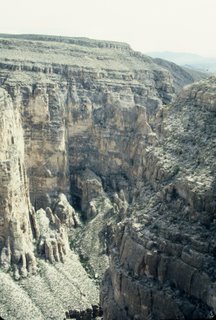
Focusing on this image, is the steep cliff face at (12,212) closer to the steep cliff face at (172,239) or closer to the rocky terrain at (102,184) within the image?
the rocky terrain at (102,184)

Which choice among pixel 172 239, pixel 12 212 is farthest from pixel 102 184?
pixel 172 239

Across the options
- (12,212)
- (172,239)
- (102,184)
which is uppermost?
(172,239)

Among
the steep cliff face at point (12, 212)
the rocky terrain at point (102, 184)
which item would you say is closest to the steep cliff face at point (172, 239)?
the rocky terrain at point (102, 184)

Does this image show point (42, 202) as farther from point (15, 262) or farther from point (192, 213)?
point (192, 213)

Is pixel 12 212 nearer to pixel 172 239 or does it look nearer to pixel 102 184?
pixel 102 184

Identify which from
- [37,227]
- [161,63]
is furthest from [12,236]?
[161,63]

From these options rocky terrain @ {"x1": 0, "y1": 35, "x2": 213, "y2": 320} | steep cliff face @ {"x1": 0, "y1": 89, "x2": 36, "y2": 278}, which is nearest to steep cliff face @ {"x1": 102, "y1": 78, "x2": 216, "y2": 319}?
rocky terrain @ {"x1": 0, "y1": 35, "x2": 213, "y2": 320}
